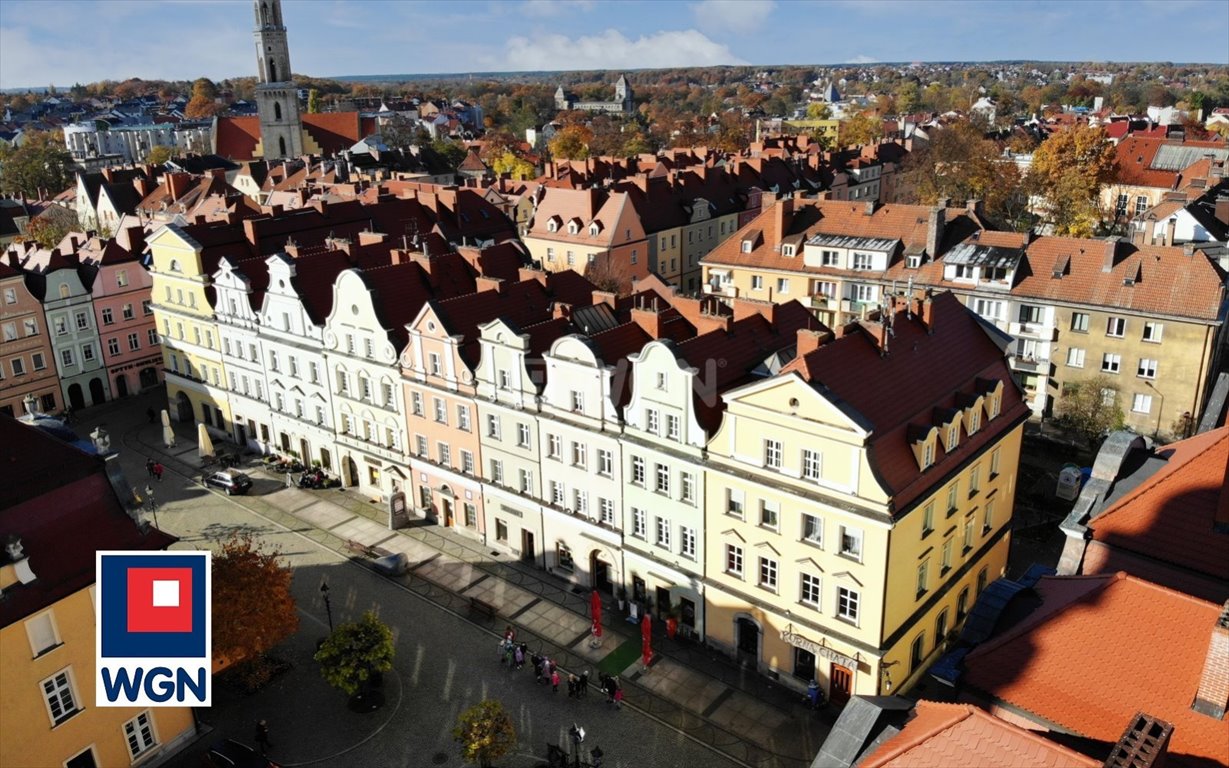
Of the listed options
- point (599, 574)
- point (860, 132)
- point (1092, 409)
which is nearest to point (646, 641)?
point (599, 574)

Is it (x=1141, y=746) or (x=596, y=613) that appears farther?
(x=596, y=613)

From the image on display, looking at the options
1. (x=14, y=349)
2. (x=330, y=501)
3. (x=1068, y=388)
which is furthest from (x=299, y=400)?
(x=1068, y=388)

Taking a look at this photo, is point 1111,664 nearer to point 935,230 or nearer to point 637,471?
point 637,471

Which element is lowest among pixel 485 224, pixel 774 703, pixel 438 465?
pixel 774 703

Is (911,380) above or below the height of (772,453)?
above

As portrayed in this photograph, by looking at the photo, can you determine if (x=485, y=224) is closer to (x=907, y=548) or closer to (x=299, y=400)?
(x=299, y=400)

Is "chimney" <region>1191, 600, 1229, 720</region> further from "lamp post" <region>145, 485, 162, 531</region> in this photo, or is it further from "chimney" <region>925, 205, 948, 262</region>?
"lamp post" <region>145, 485, 162, 531</region>

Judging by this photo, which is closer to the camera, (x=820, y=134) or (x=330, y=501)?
(x=330, y=501)

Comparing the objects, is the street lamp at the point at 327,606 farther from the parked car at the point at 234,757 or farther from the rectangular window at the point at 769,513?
the rectangular window at the point at 769,513
